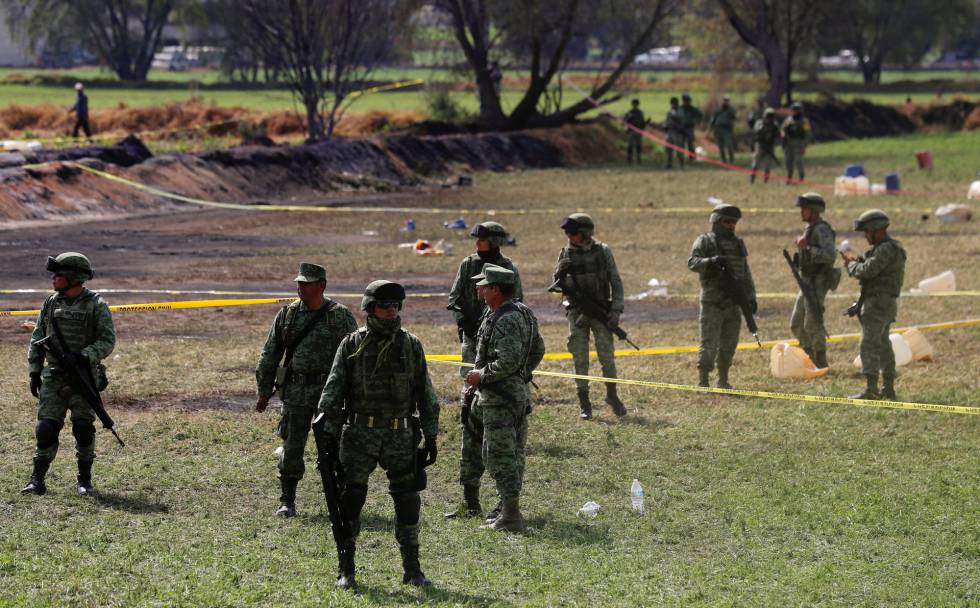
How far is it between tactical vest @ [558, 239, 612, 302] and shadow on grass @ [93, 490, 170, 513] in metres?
4.73

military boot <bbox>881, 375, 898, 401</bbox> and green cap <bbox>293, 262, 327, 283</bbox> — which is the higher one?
green cap <bbox>293, 262, 327, 283</bbox>

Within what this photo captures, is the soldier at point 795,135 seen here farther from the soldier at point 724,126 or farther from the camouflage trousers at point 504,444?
the camouflage trousers at point 504,444

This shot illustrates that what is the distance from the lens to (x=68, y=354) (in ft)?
34.2

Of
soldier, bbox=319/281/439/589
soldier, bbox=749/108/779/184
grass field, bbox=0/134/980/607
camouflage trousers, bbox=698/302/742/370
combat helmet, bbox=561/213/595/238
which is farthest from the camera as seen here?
soldier, bbox=749/108/779/184

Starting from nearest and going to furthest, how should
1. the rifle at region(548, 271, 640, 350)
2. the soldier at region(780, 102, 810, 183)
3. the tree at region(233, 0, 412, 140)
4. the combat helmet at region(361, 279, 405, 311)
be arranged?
1. the combat helmet at region(361, 279, 405, 311)
2. the rifle at region(548, 271, 640, 350)
3. the soldier at region(780, 102, 810, 183)
4. the tree at region(233, 0, 412, 140)

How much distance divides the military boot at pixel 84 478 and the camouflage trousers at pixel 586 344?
16.1 ft

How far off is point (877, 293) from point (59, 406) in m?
8.10

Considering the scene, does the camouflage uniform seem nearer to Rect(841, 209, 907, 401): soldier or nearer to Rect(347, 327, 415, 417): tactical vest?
Rect(841, 209, 907, 401): soldier

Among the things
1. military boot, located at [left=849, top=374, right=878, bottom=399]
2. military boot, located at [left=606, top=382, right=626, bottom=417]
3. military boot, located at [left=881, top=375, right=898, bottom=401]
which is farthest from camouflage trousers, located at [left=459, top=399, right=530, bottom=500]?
military boot, located at [left=881, top=375, right=898, bottom=401]

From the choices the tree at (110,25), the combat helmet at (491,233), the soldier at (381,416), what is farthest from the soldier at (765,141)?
the tree at (110,25)

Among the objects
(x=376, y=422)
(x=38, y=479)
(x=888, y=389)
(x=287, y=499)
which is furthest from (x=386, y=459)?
(x=888, y=389)

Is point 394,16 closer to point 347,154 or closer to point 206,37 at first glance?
point 347,154

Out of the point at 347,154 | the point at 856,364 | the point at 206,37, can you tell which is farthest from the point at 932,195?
the point at 206,37

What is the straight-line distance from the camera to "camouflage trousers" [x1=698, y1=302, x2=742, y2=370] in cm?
1464
